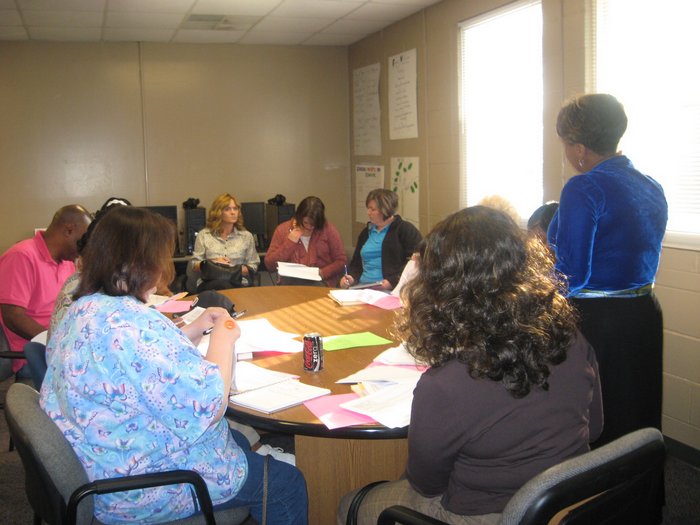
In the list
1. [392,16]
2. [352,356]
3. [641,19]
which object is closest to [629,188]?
[352,356]

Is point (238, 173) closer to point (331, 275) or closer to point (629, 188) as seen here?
point (331, 275)

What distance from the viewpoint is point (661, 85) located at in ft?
10.5

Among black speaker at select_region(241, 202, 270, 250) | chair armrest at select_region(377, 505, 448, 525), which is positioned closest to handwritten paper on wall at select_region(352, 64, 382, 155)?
black speaker at select_region(241, 202, 270, 250)

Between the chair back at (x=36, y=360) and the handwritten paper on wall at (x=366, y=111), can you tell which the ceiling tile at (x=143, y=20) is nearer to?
the handwritten paper on wall at (x=366, y=111)

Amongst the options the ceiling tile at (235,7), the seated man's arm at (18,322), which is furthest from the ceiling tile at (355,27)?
the seated man's arm at (18,322)

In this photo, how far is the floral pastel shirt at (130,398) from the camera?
1529 mm

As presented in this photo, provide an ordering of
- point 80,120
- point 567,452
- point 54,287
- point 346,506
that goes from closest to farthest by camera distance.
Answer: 1. point 567,452
2. point 346,506
3. point 54,287
4. point 80,120

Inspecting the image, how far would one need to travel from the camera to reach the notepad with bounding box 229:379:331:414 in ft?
6.15

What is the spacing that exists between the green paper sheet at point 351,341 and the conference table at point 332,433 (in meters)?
0.04

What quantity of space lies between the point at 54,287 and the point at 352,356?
167 centimetres

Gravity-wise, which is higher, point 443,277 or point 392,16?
point 392,16

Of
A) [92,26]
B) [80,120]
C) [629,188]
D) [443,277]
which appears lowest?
[443,277]

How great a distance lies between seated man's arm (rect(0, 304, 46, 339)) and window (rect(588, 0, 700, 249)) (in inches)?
118

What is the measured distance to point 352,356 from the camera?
236 centimetres
